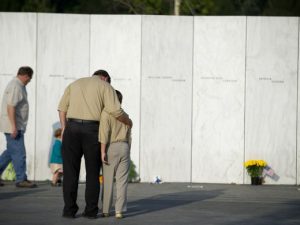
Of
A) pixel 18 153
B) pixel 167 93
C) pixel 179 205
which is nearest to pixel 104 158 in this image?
pixel 179 205

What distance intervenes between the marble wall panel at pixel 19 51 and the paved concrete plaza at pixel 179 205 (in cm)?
119

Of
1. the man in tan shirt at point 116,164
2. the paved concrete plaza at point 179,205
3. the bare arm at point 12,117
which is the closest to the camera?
the paved concrete plaza at point 179,205

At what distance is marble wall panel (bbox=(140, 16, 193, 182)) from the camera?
675 inches

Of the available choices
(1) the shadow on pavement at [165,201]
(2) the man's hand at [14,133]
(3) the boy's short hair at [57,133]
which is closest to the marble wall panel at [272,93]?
(1) the shadow on pavement at [165,201]

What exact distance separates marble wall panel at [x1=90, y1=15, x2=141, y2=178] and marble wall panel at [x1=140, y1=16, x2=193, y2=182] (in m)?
0.11

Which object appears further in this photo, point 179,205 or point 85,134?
point 179,205

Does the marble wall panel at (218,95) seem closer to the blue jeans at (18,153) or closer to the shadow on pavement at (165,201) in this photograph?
the shadow on pavement at (165,201)

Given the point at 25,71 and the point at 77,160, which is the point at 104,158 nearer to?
the point at 77,160

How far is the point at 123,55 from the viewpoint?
17172mm

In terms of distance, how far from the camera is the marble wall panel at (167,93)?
1714 cm

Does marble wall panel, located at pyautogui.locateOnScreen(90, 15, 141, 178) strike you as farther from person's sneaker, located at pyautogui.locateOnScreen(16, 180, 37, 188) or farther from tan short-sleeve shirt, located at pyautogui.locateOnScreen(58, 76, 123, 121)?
tan short-sleeve shirt, located at pyautogui.locateOnScreen(58, 76, 123, 121)

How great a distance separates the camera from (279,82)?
17250mm

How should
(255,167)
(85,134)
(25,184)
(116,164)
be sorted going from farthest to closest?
1. (255,167)
2. (25,184)
3. (116,164)
4. (85,134)

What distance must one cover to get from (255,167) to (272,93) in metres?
1.36
